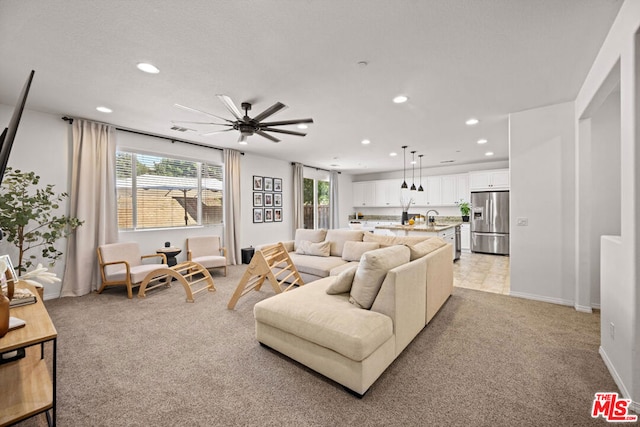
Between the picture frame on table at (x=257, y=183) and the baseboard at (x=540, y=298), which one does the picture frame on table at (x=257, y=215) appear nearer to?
the picture frame on table at (x=257, y=183)

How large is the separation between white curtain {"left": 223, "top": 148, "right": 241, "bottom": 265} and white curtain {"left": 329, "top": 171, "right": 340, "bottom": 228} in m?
3.87

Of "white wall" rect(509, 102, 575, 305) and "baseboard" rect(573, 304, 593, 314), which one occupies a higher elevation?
"white wall" rect(509, 102, 575, 305)

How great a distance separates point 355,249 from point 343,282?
1.84 meters

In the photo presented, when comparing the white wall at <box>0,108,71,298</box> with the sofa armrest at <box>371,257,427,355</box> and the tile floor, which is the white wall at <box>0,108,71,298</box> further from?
the tile floor

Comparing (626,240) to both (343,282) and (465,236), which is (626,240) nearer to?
(343,282)

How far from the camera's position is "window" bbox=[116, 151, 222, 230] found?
4613 mm

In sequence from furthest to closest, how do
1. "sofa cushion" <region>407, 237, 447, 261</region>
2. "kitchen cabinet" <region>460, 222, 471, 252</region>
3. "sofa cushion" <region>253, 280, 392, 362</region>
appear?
"kitchen cabinet" <region>460, 222, 471, 252</region> → "sofa cushion" <region>407, 237, 447, 261</region> → "sofa cushion" <region>253, 280, 392, 362</region>

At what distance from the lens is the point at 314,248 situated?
4.53 meters

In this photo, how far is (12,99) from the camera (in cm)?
333

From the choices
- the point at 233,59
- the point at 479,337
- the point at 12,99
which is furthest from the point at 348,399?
the point at 12,99

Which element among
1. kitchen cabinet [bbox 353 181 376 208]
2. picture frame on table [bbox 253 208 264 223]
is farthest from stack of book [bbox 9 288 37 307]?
kitchen cabinet [bbox 353 181 376 208]

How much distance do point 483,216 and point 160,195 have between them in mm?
7590

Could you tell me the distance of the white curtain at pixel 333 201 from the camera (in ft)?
30.3

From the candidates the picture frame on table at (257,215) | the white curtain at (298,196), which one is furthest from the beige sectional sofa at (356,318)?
the white curtain at (298,196)
